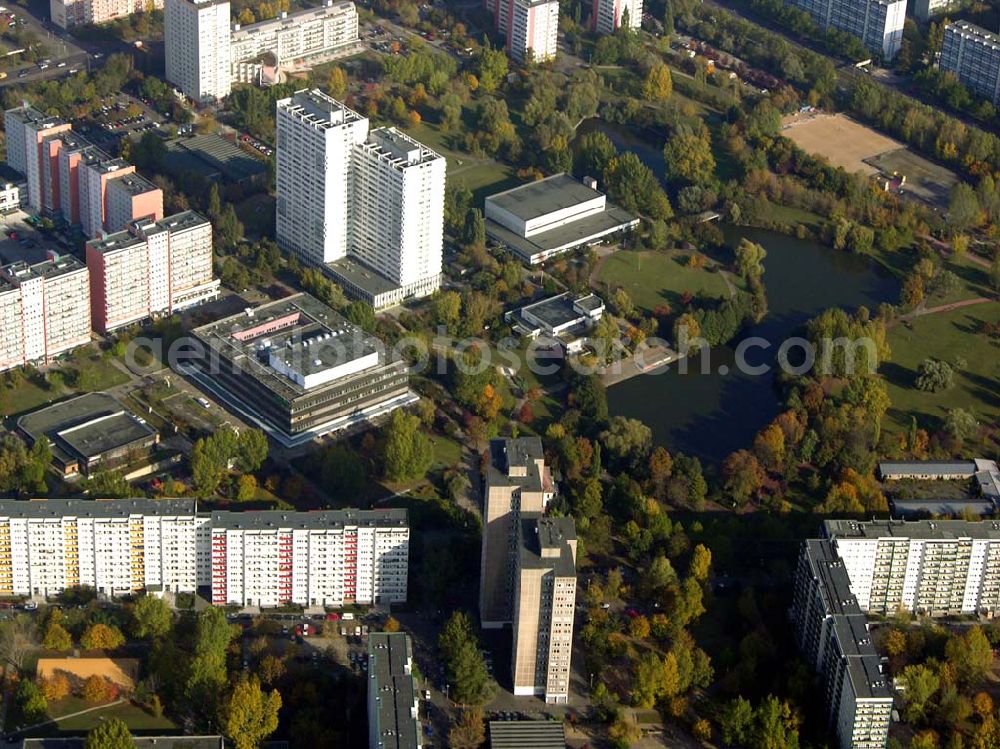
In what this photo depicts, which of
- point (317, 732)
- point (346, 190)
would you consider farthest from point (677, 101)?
point (317, 732)

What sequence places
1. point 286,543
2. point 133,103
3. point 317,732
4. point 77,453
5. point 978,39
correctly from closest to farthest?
point 317,732
point 286,543
point 77,453
point 133,103
point 978,39

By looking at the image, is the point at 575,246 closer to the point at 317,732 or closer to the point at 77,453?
the point at 77,453

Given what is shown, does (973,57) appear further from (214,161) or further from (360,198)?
(214,161)

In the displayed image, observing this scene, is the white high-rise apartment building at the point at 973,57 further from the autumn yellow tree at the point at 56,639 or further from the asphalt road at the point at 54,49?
the autumn yellow tree at the point at 56,639

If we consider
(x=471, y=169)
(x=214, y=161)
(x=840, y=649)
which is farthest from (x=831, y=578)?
(x=214, y=161)

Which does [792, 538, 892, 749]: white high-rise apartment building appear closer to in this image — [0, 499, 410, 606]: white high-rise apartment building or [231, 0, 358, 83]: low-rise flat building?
[0, 499, 410, 606]: white high-rise apartment building

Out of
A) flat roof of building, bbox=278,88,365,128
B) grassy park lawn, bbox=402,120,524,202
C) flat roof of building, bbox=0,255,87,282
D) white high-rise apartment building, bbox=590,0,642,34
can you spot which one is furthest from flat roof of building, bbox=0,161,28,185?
white high-rise apartment building, bbox=590,0,642,34

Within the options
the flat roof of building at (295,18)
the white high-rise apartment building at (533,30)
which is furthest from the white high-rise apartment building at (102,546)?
the white high-rise apartment building at (533,30)
